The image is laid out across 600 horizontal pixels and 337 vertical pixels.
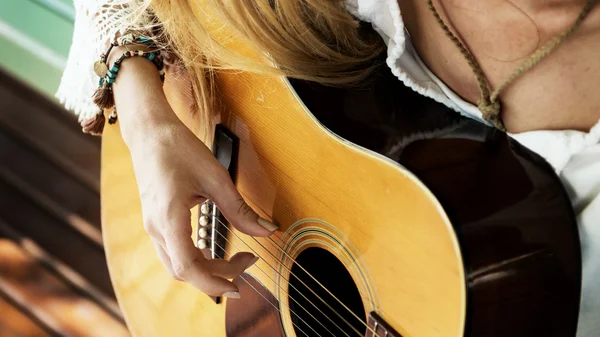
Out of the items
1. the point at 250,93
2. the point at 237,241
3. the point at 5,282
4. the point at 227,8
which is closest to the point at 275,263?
the point at 237,241

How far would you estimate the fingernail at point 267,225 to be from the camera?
752 millimetres

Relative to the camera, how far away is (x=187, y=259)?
74 cm

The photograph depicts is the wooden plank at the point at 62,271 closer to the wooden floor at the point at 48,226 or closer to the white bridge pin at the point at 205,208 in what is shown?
the wooden floor at the point at 48,226

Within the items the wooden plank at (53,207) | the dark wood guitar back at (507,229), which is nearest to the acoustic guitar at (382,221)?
the dark wood guitar back at (507,229)

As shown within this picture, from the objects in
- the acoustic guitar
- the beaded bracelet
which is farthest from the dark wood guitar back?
the beaded bracelet

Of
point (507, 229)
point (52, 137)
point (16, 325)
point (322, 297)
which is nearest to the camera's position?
point (507, 229)

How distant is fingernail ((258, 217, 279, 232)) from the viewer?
752 mm

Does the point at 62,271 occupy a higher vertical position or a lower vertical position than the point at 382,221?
higher

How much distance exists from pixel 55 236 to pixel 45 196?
0.13 meters

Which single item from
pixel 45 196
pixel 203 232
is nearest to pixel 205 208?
pixel 203 232

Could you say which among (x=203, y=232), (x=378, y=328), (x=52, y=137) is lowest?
(x=378, y=328)

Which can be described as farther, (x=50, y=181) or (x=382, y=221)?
(x=50, y=181)

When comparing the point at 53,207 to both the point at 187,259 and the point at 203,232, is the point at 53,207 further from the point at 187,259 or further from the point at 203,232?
the point at 187,259

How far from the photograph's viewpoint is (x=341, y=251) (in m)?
0.68
